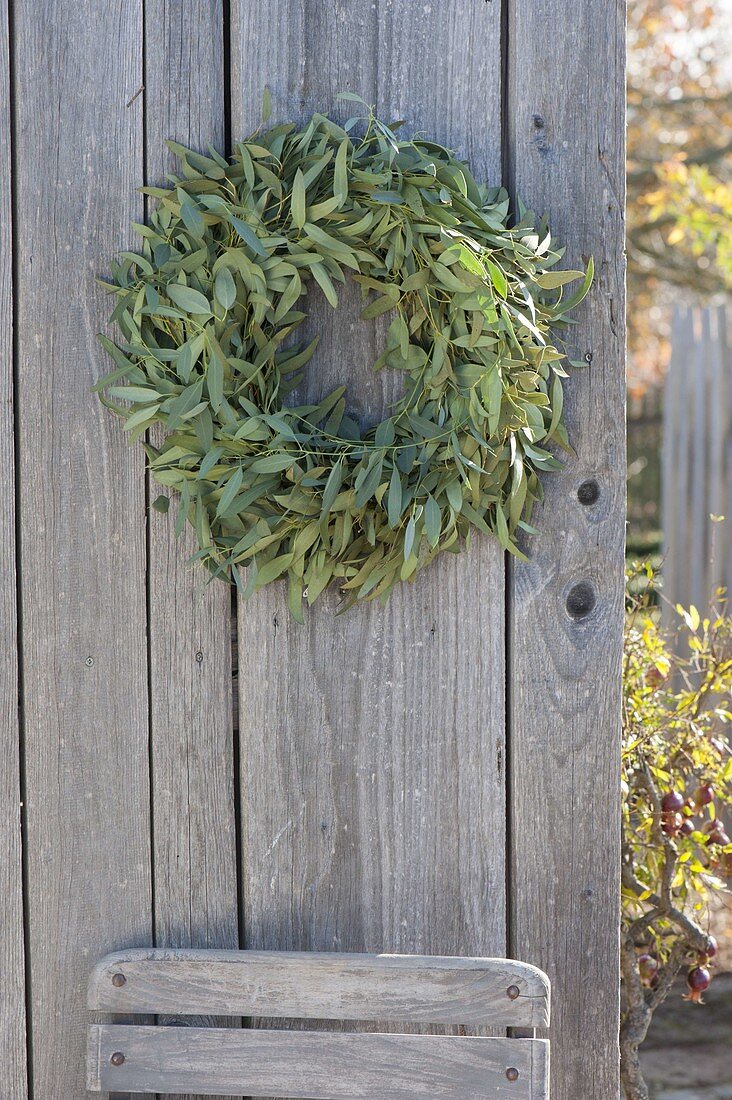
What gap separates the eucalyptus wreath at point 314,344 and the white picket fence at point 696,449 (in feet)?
9.67

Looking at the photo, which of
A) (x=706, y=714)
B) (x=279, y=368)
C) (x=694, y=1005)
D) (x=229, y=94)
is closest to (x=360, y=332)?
(x=279, y=368)

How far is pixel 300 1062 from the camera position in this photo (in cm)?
154

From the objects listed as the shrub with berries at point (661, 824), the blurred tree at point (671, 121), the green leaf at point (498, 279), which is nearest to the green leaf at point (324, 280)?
the green leaf at point (498, 279)

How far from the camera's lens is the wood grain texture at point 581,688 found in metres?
1.65

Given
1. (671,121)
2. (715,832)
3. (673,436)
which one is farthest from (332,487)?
(671,121)

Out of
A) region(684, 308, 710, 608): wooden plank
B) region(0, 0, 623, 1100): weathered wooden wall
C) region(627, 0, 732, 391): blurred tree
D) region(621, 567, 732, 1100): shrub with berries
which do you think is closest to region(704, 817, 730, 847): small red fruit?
region(621, 567, 732, 1100): shrub with berries

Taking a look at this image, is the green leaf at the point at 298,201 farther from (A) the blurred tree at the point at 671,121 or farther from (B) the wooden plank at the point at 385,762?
(A) the blurred tree at the point at 671,121

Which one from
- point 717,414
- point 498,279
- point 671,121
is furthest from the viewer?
point 671,121

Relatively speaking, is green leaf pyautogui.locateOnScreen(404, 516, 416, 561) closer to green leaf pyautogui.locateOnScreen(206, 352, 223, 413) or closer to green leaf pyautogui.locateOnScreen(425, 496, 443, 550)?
green leaf pyautogui.locateOnScreen(425, 496, 443, 550)

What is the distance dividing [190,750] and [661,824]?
3.03ft

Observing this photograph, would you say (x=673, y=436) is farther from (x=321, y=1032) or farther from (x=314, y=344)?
(x=321, y=1032)

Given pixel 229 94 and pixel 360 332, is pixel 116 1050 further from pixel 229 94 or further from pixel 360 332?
pixel 229 94

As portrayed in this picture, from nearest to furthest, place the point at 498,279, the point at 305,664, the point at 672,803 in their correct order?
the point at 498,279 < the point at 305,664 < the point at 672,803

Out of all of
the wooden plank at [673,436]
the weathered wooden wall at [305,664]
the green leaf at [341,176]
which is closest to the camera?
the green leaf at [341,176]
